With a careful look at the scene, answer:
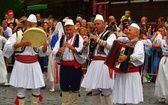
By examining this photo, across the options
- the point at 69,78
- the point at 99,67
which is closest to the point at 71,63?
the point at 69,78

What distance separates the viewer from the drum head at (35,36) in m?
9.77

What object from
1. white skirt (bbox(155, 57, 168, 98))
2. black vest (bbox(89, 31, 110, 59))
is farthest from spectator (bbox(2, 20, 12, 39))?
black vest (bbox(89, 31, 110, 59))

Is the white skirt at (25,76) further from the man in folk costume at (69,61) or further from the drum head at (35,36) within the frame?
the man in folk costume at (69,61)

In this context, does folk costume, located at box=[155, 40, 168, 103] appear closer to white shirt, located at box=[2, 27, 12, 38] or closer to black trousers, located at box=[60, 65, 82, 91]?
black trousers, located at box=[60, 65, 82, 91]

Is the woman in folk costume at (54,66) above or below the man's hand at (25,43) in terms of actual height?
below

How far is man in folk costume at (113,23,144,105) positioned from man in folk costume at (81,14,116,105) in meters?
0.75

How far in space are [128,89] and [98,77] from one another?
108 cm

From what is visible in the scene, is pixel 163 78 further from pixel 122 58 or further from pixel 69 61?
pixel 122 58

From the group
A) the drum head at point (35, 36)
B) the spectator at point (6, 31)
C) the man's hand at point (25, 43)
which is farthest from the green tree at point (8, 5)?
the man's hand at point (25, 43)

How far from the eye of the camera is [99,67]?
9992mm

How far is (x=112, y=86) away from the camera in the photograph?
32.4 feet

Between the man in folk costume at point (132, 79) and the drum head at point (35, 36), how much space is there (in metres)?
1.84

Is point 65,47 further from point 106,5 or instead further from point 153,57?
point 106,5

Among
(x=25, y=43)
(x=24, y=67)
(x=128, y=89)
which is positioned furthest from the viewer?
(x=24, y=67)
